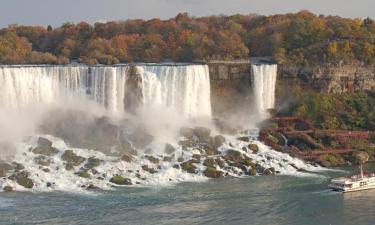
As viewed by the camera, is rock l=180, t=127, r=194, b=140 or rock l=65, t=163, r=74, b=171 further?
rock l=180, t=127, r=194, b=140

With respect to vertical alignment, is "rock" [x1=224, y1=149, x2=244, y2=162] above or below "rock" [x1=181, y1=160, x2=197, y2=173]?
above

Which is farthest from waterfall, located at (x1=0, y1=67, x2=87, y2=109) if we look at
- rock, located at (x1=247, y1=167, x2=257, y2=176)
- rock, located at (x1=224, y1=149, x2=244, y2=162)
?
rock, located at (x1=247, y1=167, x2=257, y2=176)

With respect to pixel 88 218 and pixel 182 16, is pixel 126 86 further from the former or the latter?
pixel 182 16

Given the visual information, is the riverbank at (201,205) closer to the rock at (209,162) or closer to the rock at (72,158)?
the rock at (209,162)

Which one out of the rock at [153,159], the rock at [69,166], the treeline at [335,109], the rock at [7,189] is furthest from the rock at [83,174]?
the treeline at [335,109]

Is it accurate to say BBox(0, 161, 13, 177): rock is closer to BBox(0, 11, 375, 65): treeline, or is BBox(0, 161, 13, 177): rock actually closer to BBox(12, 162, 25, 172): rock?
BBox(12, 162, 25, 172): rock
